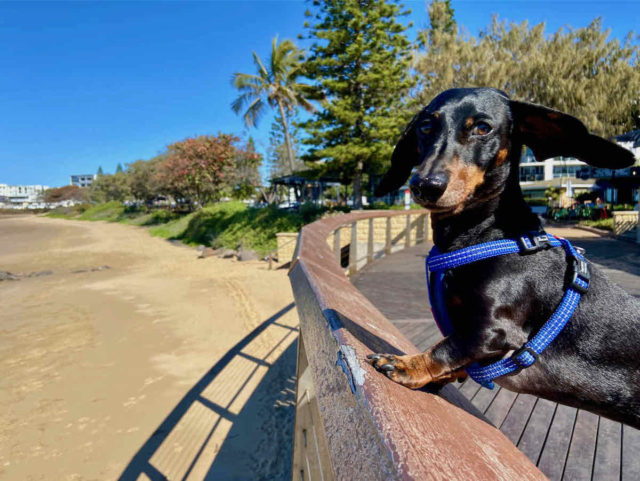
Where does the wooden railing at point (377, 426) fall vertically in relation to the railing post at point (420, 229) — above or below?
above

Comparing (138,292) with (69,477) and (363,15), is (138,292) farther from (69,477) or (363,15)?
(363,15)

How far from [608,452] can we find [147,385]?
17.4 ft

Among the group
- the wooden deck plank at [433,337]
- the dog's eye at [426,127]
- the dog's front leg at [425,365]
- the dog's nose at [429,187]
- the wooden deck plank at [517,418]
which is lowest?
the wooden deck plank at [433,337]

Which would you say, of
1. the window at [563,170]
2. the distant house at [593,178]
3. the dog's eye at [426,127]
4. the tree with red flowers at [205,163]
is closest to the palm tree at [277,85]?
the tree with red flowers at [205,163]

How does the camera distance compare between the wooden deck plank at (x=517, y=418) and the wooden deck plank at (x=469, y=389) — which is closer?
the wooden deck plank at (x=517, y=418)

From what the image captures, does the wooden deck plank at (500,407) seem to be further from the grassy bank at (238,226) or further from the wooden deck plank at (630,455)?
the grassy bank at (238,226)

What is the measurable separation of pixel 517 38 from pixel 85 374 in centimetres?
2174

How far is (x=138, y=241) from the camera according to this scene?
87.8 ft

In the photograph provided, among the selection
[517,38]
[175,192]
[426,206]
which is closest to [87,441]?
[426,206]

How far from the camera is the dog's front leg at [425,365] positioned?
1.00 meters

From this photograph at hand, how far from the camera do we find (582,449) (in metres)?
1.89

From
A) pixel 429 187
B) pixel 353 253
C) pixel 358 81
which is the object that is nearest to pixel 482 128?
pixel 429 187

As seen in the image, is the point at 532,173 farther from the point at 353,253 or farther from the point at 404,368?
the point at 404,368

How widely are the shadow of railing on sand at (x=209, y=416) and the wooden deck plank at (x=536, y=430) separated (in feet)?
8.19
